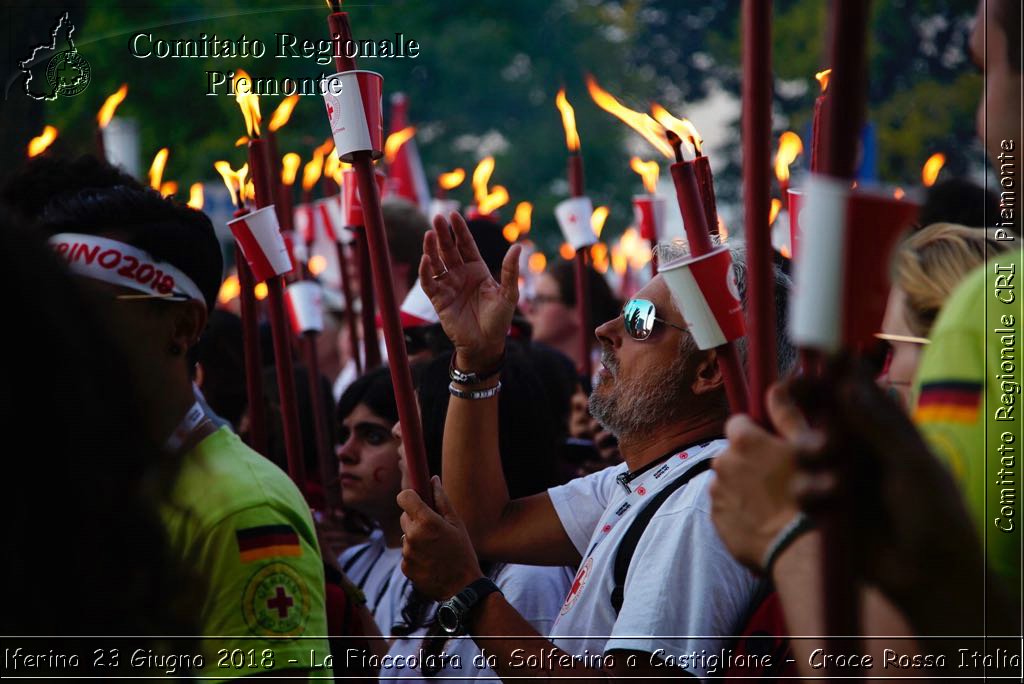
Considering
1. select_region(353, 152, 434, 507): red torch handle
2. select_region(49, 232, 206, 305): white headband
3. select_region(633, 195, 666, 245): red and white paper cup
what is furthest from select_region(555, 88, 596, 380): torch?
select_region(49, 232, 206, 305): white headband

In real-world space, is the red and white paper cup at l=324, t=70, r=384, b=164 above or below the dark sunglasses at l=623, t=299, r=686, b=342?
above

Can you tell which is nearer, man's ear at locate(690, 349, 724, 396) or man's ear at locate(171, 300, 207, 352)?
man's ear at locate(171, 300, 207, 352)

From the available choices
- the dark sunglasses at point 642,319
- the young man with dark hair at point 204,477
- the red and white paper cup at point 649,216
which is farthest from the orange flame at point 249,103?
the red and white paper cup at point 649,216

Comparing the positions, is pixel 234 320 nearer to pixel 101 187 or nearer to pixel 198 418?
pixel 101 187

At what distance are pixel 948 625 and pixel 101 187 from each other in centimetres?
201

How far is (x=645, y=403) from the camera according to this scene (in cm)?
290

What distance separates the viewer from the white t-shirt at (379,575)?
148 inches

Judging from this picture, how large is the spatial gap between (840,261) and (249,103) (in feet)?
7.20

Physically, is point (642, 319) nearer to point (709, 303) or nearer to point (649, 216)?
point (709, 303)

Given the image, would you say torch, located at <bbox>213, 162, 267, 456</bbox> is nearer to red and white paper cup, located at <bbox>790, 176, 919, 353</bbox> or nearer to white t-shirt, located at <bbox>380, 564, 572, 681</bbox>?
white t-shirt, located at <bbox>380, 564, 572, 681</bbox>

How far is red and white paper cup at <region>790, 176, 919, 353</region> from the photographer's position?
46.4 inches

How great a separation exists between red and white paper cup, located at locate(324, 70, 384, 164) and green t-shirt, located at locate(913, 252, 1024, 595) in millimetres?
1194

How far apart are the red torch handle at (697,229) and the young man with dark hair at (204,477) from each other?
2.49 ft

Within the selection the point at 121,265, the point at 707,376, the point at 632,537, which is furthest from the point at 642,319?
the point at 121,265
